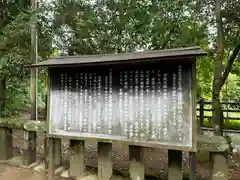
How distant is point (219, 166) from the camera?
150 inches

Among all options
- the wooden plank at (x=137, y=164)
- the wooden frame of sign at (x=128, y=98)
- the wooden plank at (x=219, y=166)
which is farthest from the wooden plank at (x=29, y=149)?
the wooden plank at (x=219, y=166)

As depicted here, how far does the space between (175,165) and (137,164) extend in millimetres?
690

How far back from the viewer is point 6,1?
7441 mm

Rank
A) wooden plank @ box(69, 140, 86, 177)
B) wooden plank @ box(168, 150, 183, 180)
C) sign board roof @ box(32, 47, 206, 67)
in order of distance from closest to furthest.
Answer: sign board roof @ box(32, 47, 206, 67) < wooden plank @ box(168, 150, 183, 180) < wooden plank @ box(69, 140, 86, 177)

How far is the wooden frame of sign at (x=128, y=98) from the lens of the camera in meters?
3.60

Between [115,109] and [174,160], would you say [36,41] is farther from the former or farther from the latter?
[174,160]

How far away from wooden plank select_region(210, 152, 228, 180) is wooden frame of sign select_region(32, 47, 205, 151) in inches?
A: 23.7

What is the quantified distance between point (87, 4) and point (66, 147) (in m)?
4.74

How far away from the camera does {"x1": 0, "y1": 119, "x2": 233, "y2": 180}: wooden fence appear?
3803 mm

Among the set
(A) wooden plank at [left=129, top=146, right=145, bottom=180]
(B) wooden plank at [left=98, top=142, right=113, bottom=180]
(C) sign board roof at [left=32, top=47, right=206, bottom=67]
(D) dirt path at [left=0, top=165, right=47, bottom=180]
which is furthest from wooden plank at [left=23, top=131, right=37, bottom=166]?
(A) wooden plank at [left=129, top=146, right=145, bottom=180]

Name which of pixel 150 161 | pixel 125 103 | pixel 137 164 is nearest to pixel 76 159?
pixel 137 164

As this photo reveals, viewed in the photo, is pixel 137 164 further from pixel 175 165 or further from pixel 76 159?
pixel 76 159

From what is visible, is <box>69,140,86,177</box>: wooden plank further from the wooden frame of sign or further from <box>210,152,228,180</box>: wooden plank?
<box>210,152,228,180</box>: wooden plank

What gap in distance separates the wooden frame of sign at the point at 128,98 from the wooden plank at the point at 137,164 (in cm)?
56
